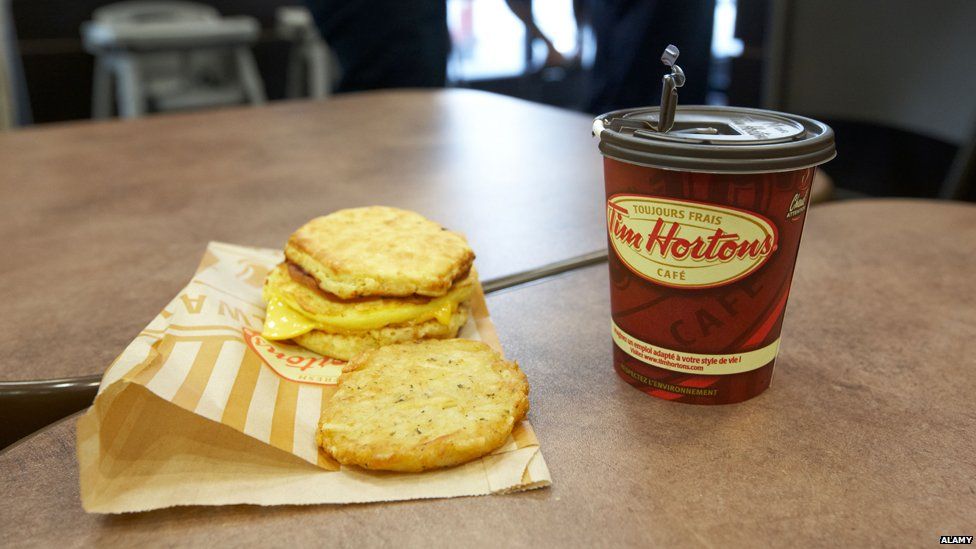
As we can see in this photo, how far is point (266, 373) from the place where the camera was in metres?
0.66

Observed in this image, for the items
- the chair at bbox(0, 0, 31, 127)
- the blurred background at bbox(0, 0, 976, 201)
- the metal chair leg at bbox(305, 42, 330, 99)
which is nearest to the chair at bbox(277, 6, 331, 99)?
Answer: the metal chair leg at bbox(305, 42, 330, 99)

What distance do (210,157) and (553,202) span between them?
2.84ft

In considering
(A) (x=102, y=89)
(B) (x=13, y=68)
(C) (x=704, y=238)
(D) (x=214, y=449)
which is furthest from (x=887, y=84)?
(B) (x=13, y=68)

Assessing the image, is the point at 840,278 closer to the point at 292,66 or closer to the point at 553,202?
the point at 553,202

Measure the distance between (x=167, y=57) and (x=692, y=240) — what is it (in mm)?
5667

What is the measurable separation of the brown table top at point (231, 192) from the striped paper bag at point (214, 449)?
0.66 feet

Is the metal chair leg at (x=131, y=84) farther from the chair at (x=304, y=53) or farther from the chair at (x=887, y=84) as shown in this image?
the chair at (x=887, y=84)

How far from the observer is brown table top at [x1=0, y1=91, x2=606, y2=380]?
887mm

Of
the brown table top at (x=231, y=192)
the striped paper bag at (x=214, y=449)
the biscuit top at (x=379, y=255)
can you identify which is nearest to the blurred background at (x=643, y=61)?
the brown table top at (x=231, y=192)

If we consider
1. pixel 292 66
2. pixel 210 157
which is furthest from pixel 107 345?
pixel 292 66

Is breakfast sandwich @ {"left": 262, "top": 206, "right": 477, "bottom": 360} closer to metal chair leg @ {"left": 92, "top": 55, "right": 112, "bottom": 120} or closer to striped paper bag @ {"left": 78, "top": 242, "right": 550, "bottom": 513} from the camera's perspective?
striped paper bag @ {"left": 78, "top": 242, "right": 550, "bottom": 513}

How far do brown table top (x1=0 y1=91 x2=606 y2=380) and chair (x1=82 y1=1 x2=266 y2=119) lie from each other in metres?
Answer: 3.38

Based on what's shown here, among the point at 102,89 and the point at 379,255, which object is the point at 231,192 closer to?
the point at 379,255

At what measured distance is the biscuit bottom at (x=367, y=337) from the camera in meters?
0.69
